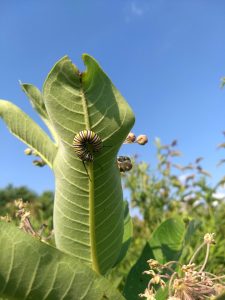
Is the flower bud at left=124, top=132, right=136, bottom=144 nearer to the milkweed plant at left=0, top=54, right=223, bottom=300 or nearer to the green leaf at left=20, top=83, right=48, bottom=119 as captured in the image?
the milkweed plant at left=0, top=54, right=223, bottom=300

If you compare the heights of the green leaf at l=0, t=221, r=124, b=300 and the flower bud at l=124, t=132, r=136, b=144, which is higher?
the flower bud at l=124, t=132, r=136, b=144

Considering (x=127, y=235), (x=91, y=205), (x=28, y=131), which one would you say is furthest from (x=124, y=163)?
(x=127, y=235)

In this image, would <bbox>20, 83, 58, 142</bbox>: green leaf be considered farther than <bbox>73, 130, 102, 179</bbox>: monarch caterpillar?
Yes

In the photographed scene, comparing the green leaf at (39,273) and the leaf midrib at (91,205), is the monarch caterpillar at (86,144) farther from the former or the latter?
the green leaf at (39,273)

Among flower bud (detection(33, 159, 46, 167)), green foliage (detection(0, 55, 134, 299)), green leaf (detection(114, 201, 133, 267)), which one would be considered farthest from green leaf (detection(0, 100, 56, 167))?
green leaf (detection(114, 201, 133, 267))

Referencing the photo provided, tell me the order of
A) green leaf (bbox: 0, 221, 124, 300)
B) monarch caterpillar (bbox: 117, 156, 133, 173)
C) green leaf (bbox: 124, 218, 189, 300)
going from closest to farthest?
1. green leaf (bbox: 0, 221, 124, 300)
2. monarch caterpillar (bbox: 117, 156, 133, 173)
3. green leaf (bbox: 124, 218, 189, 300)

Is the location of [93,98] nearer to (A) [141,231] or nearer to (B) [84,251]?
(B) [84,251]

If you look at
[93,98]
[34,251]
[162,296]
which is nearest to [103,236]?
[162,296]
